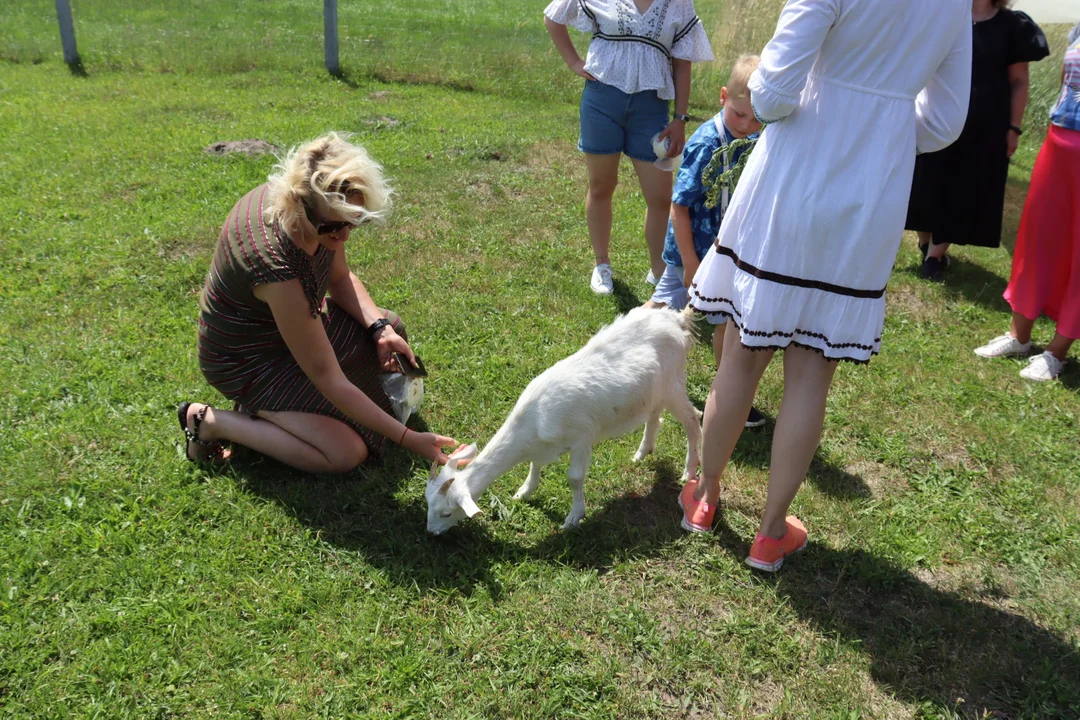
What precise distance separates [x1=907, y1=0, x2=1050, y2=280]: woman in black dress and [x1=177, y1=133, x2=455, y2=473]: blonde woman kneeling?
4.00 m

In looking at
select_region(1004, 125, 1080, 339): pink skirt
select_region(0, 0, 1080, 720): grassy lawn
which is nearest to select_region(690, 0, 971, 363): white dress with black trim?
select_region(0, 0, 1080, 720): grassy lawn

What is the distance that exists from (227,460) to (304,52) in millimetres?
9803

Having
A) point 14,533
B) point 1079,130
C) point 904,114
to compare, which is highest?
point 904,114

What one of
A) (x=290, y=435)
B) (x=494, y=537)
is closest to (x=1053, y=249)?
(x=494, y=537)

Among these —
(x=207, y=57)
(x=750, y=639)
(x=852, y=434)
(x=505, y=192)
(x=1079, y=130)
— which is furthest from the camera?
(x=207, y=57)

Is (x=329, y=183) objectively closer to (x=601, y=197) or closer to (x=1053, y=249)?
(x=601, y=197)

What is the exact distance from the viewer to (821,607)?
3.06 meters

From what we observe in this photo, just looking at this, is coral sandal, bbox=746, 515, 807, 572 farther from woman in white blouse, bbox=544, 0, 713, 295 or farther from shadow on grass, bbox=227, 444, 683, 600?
woman in white blouse, bbox=544, 0, 713, 295

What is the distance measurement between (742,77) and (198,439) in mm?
3057

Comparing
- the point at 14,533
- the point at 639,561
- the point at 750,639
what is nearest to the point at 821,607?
the point at 750,639

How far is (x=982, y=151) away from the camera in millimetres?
5938

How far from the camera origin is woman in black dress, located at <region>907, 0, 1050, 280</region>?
5594mm

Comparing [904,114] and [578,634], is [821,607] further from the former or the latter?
[904,114]

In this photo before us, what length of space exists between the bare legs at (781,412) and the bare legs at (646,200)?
7.89 ft
